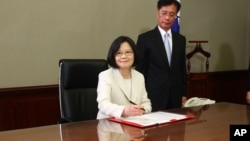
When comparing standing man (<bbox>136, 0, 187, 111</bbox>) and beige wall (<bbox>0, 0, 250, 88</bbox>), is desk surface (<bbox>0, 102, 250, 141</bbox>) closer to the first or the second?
standing man (<bbox>136, 0, 187, 111</bbox>)

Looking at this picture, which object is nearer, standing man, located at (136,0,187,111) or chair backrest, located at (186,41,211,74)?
standing man, located at (136,0,187,111)

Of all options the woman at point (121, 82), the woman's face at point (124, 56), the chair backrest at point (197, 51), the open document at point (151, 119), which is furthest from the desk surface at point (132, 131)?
the chair backrest at point (197, 51)

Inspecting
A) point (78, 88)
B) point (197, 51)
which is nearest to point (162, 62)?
point (78, 88)

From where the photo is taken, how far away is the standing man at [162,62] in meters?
2.98

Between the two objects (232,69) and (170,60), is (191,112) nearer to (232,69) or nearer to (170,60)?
(170,60)

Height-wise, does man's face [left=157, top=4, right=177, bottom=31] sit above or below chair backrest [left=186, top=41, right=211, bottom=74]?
above

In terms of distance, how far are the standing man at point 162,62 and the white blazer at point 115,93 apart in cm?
63

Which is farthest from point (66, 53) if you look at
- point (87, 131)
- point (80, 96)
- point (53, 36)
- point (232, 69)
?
point (232, 69)

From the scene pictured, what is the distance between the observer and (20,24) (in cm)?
325

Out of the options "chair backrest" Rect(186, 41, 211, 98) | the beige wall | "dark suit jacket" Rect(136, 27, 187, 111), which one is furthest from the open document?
"chair backrest" Rect(186, 41, 211, 98)

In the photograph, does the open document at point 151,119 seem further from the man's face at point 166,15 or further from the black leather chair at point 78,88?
the man's face at point 166,15

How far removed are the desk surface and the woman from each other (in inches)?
9.4

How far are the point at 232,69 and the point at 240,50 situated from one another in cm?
35

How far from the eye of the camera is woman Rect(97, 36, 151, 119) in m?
2.20
